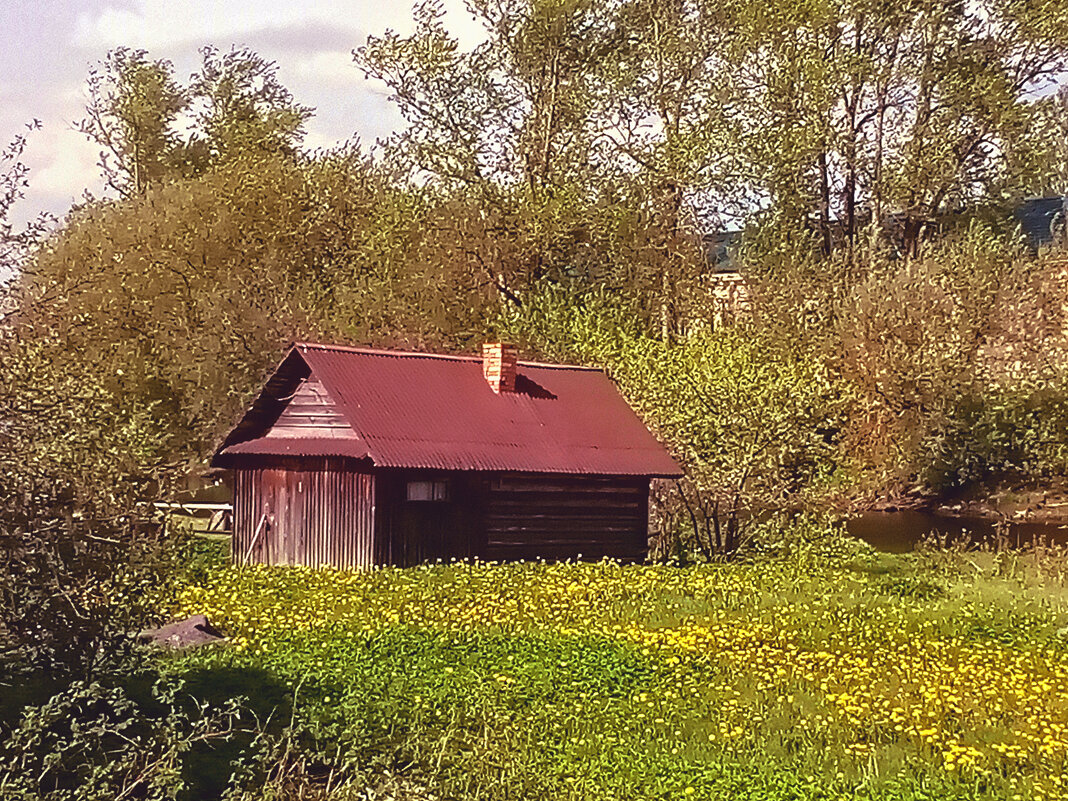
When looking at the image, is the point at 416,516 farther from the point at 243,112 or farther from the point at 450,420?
the point at 243,112

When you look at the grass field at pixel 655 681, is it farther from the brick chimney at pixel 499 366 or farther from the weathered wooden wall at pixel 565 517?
the brick chimney at pixel 499 366

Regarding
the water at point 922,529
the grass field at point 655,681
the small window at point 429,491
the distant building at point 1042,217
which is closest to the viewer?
the grass field at point 655,681

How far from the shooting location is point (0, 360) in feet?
38.0

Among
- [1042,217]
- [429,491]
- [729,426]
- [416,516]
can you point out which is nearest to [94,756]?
[416,516]

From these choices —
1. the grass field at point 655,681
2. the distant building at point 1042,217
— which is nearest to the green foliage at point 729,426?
the grass field at point 655,681

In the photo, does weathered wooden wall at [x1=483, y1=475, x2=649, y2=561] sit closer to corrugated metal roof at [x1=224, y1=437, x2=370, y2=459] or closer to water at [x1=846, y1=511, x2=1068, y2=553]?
corrugated metal roof at [x1=224, y1=437, x2=370, y2=459]

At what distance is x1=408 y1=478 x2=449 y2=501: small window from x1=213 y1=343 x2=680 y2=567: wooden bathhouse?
0.03 metres

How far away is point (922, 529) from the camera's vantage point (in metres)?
41.9

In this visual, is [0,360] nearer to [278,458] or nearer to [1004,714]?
[1004,714]

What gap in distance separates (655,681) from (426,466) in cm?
1241

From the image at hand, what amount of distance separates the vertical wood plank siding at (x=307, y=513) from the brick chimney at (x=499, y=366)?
510cm

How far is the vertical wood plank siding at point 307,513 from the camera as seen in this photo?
27984 mm

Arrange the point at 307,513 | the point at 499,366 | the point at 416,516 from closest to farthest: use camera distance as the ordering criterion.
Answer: the point at 416,516 → the point at 307,513 → the point at 499,366

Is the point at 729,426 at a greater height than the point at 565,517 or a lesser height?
greater
